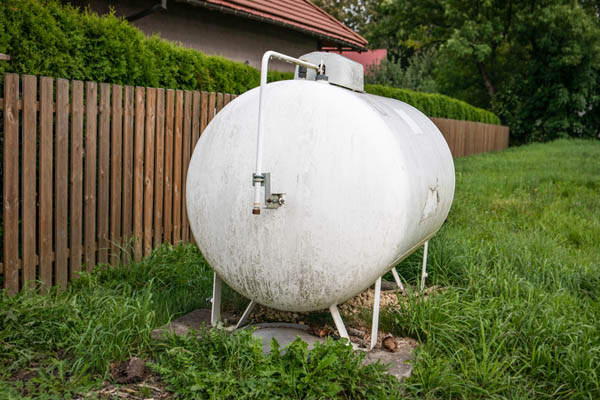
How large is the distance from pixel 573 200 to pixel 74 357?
284 inches

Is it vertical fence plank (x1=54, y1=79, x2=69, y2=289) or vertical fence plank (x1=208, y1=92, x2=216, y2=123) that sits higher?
vertical fence plank (x1=208, y1=92, x2=216, y2=123)

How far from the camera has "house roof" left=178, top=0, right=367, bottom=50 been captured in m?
9.06

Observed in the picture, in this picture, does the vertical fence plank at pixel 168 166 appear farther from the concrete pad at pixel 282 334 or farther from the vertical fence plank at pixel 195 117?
the concrete pad at pixel 282 334

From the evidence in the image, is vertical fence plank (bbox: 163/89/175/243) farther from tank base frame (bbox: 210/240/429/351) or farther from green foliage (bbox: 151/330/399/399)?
green foliage (bbox: 151/330/399/399)

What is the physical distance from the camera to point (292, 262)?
282 cm

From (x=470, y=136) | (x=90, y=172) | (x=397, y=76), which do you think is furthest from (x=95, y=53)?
(x=397, y=76)

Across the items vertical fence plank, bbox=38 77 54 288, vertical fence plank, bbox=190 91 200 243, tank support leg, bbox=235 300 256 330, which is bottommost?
tank support leg, bbox=235 300 256 330

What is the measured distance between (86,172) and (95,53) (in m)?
1.13

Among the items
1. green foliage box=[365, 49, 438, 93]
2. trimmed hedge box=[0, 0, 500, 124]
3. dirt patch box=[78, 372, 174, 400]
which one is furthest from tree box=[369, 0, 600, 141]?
dirt patch box=[78, 372, 174, 400]

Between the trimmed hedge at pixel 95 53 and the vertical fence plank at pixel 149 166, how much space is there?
424 mm

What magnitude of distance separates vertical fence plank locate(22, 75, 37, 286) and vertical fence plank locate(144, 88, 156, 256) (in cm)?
114

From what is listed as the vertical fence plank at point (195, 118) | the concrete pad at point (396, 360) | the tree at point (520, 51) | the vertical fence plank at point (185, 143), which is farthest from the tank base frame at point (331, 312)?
the tree at point (520, 51)

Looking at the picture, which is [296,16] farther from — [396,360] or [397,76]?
[397,76]

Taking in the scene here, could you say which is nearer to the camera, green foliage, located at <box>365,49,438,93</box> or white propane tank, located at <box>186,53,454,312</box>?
white propane tank, located at <box>186,53,454,312</box>
